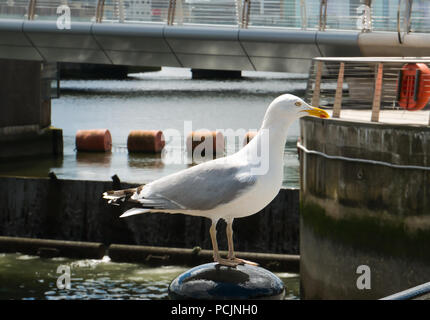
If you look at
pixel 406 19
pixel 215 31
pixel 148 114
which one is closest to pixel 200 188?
pixel 406 19

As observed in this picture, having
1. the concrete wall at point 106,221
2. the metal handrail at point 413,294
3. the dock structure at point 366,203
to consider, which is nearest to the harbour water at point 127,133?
the concrete wall at point 106,221

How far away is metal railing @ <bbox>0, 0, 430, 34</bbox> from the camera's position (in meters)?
20.8

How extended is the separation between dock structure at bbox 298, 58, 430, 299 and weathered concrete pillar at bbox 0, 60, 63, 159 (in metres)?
22.8

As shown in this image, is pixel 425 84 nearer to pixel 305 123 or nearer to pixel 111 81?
pixel 305 123

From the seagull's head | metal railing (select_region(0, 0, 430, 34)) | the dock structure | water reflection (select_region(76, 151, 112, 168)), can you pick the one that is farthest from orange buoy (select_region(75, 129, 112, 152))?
→ the seagull's head

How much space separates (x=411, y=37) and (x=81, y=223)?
9.21 m

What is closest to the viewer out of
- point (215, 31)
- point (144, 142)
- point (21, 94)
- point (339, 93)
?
point (339, 93)

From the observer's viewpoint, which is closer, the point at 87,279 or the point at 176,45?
the point at 87,279

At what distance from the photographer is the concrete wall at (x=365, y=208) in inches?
457

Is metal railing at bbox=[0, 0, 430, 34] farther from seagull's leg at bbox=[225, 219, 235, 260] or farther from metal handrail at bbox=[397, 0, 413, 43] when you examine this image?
seagull's leg at bbox=[225, 219, 235, 260]

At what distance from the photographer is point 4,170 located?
31688 mm

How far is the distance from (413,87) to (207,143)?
73.6 ft

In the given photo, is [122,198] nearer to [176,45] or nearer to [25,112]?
[176,45]

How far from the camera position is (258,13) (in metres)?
23.3
